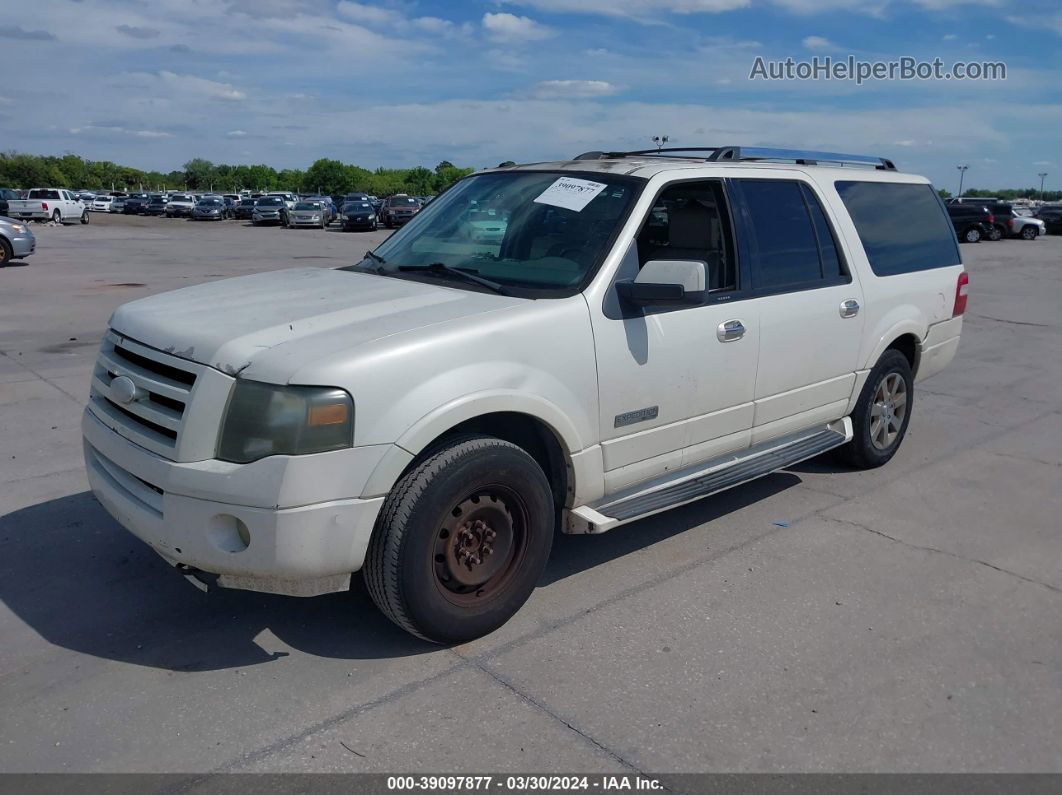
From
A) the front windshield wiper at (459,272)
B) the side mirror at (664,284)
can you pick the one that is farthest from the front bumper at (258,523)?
the side mirror at (664,284)

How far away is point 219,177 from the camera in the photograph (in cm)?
14412

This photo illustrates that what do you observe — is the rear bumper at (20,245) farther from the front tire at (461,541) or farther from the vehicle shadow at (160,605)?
the front tire at (461,541)

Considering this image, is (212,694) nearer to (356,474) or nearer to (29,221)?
(356,474)

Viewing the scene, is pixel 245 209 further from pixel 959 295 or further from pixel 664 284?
pixel 664 284

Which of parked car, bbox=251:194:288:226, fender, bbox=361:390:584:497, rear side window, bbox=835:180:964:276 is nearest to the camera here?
fender, bbox=361:390:584:497

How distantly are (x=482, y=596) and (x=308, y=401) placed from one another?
3.79 ft

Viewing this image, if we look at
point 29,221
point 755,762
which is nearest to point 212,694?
point 755,762

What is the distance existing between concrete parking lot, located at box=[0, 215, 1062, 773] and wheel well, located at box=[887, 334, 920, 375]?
2.66 ft

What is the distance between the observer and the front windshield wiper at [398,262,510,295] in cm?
411

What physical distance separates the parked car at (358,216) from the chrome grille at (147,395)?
39.3 m

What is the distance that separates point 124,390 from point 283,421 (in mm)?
856

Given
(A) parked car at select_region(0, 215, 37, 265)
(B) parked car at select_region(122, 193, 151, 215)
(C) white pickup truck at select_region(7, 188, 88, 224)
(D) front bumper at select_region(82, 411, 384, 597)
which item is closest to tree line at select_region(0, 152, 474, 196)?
(B) parked car at select_region(122, 193, 151, 215)

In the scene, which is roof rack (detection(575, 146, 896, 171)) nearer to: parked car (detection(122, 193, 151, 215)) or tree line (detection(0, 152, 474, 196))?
parked car (detection(122, 193, 151, 215))

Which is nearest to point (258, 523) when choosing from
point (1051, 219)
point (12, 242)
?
point (12, 242)
